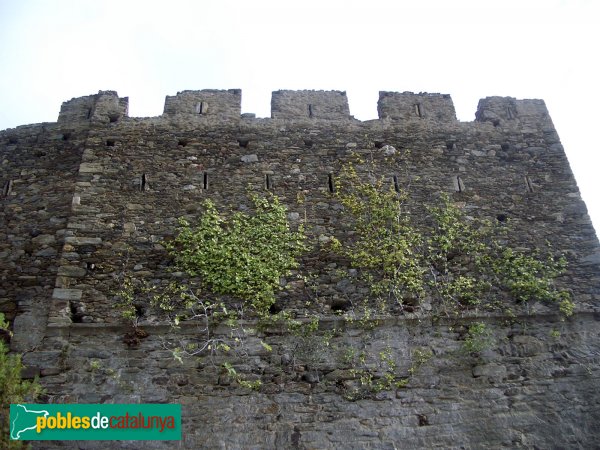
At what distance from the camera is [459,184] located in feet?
25.8

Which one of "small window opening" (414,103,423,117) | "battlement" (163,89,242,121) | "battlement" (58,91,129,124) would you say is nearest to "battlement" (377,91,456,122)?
"small window opening" (414,103,423,117)

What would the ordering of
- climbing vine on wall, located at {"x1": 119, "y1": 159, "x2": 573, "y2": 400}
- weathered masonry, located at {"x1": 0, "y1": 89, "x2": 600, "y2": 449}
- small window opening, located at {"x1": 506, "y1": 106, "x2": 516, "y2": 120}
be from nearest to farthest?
1. weathered masonry, located at {"x1": 0, "y1": 89, "x2": 600, "y2": 449}
2. climbing vine on wall, located at {"x1": 119, "y1": 159, "x2": 573, "y2": 400}
3. small window opening, located at {"x1": 506, "y1": 106, "x2": 516, "y2": 120}

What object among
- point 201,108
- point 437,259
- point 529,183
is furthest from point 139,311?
point 529,183

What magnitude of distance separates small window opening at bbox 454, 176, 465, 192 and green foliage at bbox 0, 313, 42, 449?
20.7ft

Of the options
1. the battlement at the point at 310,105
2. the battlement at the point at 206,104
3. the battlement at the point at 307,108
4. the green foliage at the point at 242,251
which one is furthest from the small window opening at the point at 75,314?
the battlement at the point at 310,105

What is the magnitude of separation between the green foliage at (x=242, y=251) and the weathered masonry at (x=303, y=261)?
0.25 meters

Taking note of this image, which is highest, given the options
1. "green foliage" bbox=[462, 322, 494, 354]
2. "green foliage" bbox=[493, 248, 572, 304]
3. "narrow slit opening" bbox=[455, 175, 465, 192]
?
"narrow slit opening" bbox=[455, 175, 465, 192]

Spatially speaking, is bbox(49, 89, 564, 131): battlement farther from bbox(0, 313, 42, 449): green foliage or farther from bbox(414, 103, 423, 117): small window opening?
bbox(0, 313, 42, 449): green foliage

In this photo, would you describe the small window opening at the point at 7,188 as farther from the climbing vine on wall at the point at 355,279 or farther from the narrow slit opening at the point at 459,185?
the narrow slit opening at the point at 459,185

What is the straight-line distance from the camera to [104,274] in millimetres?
6715

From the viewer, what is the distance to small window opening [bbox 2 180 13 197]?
7748 mm

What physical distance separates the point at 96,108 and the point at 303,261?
14.9 feet

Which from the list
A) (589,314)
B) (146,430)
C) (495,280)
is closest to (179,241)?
(146,430)

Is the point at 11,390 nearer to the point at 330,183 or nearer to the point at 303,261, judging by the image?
the point at 303,261
